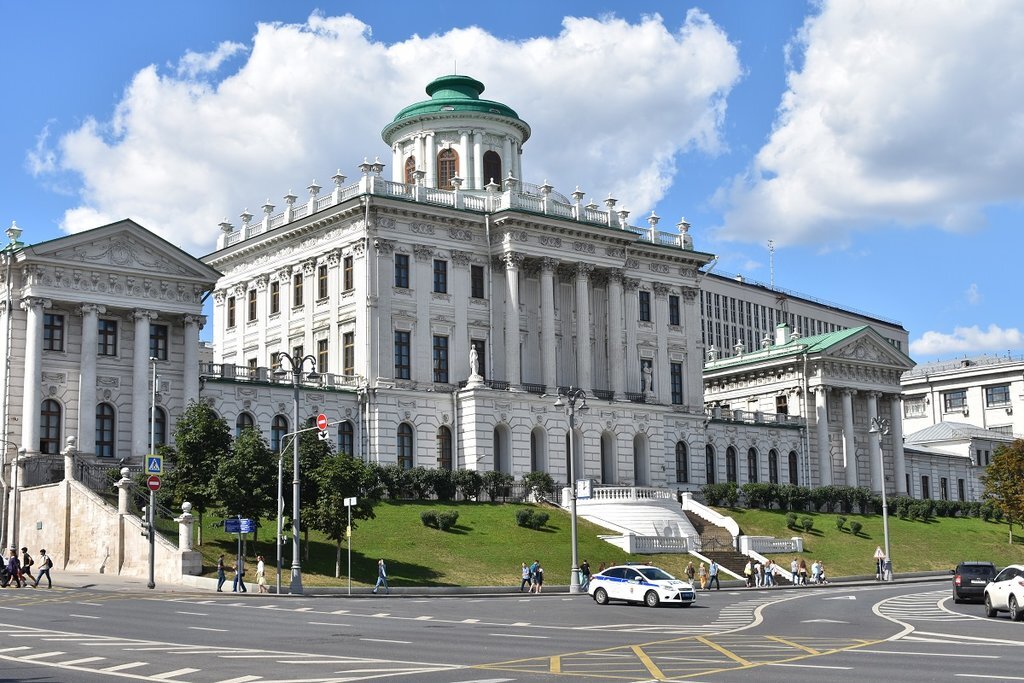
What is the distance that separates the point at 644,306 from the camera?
309ft

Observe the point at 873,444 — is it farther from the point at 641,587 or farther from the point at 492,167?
the point at 641,587

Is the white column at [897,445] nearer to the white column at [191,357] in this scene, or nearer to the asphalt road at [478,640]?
the white column at [191,357]

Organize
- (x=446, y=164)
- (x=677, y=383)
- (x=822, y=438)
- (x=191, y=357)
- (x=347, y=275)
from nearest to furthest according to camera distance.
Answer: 1. (x=191, y=357)
2. (x=347, y=275)
3. (x=446, y=164)
4. (x=677, y=383)
5. (x=822, y=438)

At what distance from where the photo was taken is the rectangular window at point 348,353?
8212 centimetres

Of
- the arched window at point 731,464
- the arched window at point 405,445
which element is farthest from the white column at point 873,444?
the arched window at point 405,445

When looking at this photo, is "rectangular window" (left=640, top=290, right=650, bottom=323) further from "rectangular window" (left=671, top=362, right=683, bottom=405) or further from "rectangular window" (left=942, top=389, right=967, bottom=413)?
"rectangular window" (left=942, top=389, right=967, bottom=413)

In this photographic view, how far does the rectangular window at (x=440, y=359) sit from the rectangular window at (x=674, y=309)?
19.5m

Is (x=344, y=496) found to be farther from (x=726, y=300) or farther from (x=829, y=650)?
(x=726, y=300)

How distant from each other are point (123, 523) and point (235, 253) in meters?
36.6

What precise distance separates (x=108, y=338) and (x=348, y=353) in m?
16.9

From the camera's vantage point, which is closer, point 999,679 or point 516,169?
point 999,679

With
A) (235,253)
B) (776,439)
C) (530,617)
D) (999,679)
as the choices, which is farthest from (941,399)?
(999,679)

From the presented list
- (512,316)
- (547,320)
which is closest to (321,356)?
(512,316)

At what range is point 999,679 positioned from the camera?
22500mm
